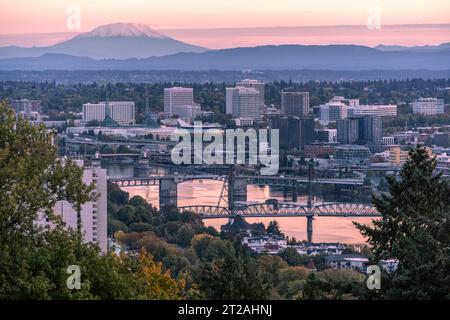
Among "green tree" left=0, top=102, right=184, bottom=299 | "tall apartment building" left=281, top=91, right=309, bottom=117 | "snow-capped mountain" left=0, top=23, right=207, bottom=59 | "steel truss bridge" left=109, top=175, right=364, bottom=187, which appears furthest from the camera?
"tall apartment building" left=281, top=91, right=309, bottom=117

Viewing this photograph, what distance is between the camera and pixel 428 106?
25234 mm

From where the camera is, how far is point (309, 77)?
2216 centimetres

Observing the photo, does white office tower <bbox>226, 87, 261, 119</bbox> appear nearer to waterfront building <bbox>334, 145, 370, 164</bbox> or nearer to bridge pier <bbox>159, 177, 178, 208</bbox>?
waterfront building <bbox>334, 145, 370, 164</bbox>

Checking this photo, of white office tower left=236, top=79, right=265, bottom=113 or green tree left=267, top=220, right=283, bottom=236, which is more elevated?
white office tower left=236, top=79, right=265, bottom=113

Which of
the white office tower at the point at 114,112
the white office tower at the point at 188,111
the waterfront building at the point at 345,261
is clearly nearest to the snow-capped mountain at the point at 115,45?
the waterfront building at the point at 345,261

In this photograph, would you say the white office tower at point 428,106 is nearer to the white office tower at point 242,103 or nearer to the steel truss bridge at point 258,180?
the white office tower at point 242,103

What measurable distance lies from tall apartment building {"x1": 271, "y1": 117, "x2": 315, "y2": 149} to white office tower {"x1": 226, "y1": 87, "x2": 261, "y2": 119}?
33.5 inches

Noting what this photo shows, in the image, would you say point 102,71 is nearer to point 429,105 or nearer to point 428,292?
point 429,105

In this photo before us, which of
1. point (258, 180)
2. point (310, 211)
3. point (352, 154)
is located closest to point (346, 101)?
point (352, 154)

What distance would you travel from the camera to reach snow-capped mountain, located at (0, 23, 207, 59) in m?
13.4

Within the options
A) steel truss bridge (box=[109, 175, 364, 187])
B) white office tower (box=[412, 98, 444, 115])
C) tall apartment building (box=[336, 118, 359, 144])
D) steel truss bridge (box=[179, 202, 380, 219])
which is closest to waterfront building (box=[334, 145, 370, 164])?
tall apartment building (box=[336, 118, 359, 144])

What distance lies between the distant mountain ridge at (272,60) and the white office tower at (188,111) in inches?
207

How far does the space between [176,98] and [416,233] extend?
73.0ft

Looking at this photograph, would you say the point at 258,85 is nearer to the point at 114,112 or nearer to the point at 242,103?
the point at 242,103
